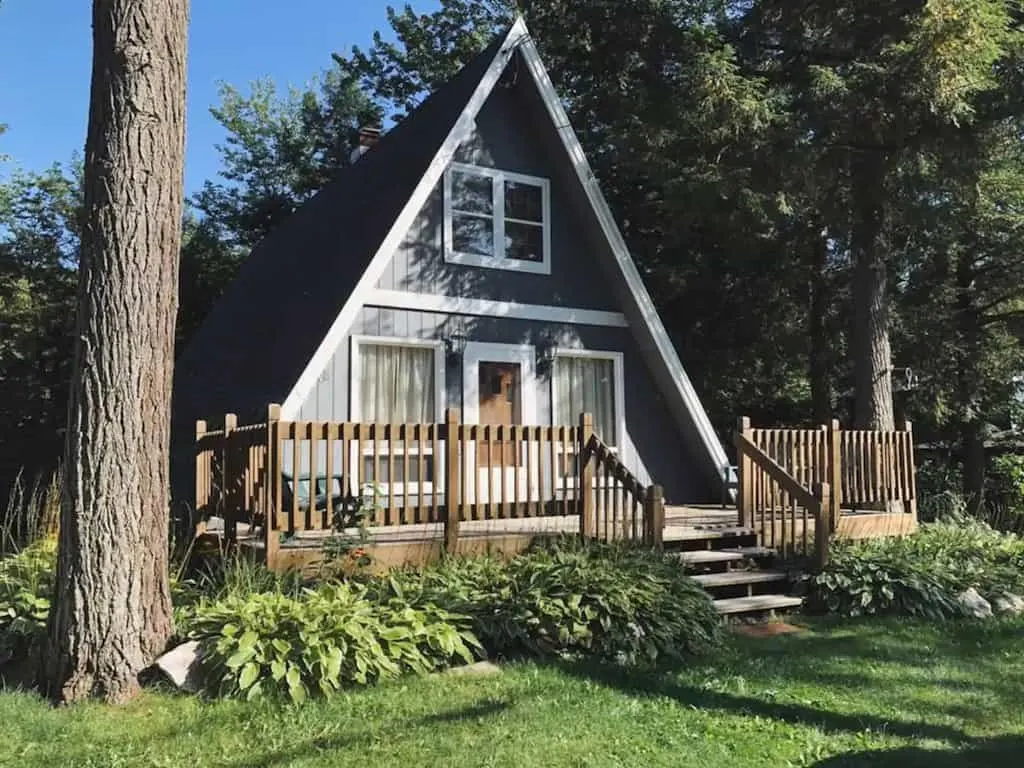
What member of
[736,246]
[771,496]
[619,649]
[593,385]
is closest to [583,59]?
[736,246]

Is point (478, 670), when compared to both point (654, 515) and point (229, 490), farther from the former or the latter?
point (229, 490)

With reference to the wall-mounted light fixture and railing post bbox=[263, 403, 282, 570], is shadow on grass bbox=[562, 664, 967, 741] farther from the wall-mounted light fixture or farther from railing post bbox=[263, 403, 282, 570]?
the wall-mounted light fixture

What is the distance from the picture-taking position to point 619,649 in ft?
18.9

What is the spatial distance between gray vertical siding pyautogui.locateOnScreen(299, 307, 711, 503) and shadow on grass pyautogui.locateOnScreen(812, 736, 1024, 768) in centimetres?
708

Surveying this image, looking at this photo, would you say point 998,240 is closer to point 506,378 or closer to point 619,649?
point 506,378

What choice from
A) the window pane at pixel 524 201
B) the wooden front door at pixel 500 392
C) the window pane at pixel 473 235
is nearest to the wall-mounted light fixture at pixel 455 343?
the wooden front door at pixel 500 392

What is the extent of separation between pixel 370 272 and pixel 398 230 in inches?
24.0

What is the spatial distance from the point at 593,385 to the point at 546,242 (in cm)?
206

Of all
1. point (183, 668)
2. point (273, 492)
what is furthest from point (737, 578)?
point (183, 668)

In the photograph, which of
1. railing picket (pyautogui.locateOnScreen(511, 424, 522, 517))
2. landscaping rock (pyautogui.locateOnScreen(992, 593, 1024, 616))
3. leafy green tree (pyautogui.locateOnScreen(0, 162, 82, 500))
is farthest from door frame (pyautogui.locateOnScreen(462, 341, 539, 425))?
leafy green tree (pyautogui.locateOnScreen(0, 162, 82, 500))

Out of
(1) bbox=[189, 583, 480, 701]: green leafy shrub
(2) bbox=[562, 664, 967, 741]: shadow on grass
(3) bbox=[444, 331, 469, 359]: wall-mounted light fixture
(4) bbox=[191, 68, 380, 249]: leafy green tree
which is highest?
(4) bbox=[191, 68, 380, 249]: leafy green tree

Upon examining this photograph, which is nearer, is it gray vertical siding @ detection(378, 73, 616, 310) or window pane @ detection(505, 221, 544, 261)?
gray vertical siding @ detection(378, 73, 616, 310)

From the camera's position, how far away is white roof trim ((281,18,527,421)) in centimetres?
947

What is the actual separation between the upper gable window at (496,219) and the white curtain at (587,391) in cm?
135
